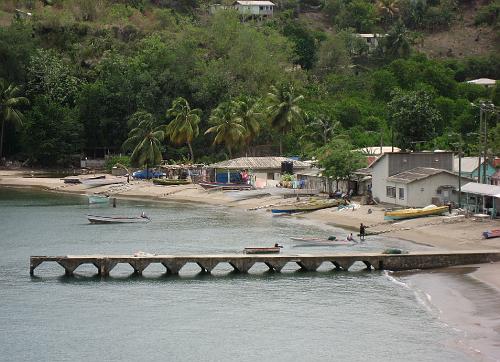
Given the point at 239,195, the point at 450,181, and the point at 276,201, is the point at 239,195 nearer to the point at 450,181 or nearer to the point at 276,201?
the point at 276,201

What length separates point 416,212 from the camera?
88.2 meters

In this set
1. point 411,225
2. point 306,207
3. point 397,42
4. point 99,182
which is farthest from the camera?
point 397,42

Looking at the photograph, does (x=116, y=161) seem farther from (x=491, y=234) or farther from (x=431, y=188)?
(x=491, y=234)

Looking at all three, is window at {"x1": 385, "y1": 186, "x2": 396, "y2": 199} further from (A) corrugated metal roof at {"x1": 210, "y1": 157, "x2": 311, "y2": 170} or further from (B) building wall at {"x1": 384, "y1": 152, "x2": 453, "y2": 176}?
(A) corrugated metal roof at {"x1": 210, "y1": 157, "x2": 311, "y2": 170}

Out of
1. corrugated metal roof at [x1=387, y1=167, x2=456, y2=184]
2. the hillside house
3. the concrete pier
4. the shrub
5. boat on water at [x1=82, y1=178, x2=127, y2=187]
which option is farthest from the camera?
the shrub

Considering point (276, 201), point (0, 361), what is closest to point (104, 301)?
point (0, 361)

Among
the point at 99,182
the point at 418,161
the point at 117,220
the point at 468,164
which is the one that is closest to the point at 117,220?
the point at 117,220

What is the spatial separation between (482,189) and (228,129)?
2189 inches

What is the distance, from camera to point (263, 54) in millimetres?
163500

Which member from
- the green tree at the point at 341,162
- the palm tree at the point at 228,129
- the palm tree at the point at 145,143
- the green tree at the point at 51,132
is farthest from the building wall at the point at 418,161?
the green tree at the point at 51,132

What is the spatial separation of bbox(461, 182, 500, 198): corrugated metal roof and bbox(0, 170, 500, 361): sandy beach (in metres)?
2.21

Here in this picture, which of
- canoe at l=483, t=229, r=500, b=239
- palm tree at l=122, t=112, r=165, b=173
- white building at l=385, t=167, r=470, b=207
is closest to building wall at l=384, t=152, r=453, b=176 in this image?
white building at l=385, t=167, r=470, b=207

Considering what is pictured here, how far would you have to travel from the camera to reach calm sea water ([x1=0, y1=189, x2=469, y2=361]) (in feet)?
172

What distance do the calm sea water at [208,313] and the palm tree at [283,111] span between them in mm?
52602
